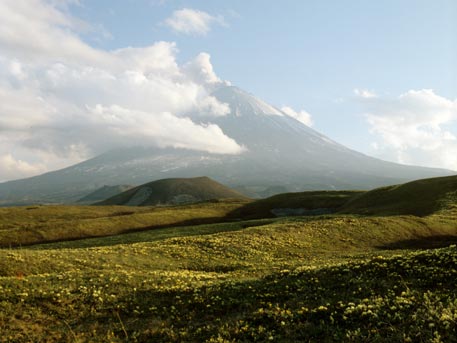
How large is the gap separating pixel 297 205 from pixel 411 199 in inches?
1370

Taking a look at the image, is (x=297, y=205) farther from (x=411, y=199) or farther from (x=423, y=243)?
(x=423, y=243)

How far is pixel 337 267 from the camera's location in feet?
73.7

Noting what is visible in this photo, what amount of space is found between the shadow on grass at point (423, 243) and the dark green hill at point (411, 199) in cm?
1752

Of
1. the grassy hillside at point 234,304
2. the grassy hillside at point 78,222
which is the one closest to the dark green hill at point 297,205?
the grassy hillside at point 78,222

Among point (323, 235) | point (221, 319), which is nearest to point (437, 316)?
point (221, 319)

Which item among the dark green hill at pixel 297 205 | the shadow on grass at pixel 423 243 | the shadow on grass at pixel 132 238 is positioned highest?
the dark green hill at pixel 297 205

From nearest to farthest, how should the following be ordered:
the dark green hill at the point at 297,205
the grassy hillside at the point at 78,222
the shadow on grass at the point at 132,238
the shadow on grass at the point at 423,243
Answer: the shadow on grass at the point at 423,243, the shadow on grass at the point at 132,238, the grassy hillside at the point at 78,222, the dark green hill at the point at 297,205

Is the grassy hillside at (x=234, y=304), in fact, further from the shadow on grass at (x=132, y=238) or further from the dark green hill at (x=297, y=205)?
the dark green hill at (x=297, y=205)

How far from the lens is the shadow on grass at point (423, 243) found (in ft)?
151

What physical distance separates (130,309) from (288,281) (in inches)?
380

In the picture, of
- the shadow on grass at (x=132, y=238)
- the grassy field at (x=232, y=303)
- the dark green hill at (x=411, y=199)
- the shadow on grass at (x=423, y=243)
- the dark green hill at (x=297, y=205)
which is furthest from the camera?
the dark green hill at (x=297, y=205)

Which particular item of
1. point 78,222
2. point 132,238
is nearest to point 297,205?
point 132,238

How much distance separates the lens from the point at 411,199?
78.9 metres

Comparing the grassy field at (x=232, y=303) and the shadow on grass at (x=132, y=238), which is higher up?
the grassy field at (x=232, y=303)
